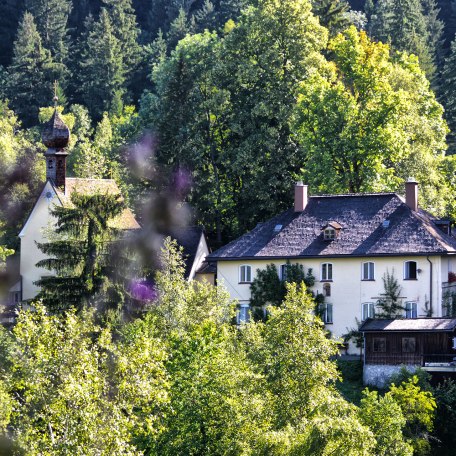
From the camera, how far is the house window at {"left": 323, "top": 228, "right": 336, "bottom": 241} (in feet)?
252

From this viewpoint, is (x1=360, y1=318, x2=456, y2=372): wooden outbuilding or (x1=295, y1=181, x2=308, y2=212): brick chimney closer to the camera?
(x1=360, y1=318, x2=456, y2=372): wooden outbuilding

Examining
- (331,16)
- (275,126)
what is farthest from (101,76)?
(275,126)

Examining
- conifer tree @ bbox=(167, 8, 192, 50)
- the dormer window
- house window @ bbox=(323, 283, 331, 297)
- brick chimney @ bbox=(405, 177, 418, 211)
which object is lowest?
house window @ bbox=(323, 283, 331, 297)

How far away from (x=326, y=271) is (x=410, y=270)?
4.12 m

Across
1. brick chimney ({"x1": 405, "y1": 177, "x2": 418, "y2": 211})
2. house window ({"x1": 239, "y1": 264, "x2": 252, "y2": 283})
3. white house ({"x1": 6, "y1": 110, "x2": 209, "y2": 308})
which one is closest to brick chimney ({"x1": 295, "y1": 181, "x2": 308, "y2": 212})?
house window ({"x1": 239, "y1": 264, "x2": 252, "y2": 283})

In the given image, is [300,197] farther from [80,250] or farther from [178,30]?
[178,30]

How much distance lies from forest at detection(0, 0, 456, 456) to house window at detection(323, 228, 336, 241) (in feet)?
20.3

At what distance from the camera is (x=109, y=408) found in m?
43.0

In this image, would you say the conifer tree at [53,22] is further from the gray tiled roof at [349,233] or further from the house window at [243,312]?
the house window at [243,312]

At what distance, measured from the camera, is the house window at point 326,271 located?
76125 millimetres

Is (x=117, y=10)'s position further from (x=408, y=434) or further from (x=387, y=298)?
(x=408, y=434)

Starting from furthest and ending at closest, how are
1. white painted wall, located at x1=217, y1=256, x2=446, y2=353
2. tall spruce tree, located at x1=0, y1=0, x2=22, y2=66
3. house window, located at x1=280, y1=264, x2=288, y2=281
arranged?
tall spruce tree, located at x1=0, y1=0, x2=22, y2=66, house window, located at x1=280, y1=264, x2=288, y2=281, white painted wall, located at x1=217, y1=256, x2=446, y2=353

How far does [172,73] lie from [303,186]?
825 inches

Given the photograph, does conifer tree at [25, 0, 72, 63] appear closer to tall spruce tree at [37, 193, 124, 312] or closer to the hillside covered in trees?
the hillside covered in trees
